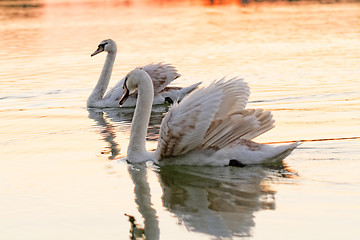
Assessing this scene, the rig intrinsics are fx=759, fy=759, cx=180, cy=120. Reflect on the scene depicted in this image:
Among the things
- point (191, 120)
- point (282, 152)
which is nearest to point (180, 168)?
point (191, 120)

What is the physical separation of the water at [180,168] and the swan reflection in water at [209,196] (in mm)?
11

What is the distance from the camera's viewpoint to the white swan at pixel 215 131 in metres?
8.16

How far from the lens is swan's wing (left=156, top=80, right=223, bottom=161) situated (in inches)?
321

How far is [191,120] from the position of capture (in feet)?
26.7

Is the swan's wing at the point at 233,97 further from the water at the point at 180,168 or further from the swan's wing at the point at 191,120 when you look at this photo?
the water at the point at 180,168

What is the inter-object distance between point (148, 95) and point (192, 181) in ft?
4.57

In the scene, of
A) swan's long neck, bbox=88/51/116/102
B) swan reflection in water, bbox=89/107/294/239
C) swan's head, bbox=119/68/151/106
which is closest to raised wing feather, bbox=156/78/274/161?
swan reflection in water, bbox=89/107/294/239

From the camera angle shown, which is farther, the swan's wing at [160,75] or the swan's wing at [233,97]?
the swan's wing at [160,75]

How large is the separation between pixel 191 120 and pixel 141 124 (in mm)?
1112

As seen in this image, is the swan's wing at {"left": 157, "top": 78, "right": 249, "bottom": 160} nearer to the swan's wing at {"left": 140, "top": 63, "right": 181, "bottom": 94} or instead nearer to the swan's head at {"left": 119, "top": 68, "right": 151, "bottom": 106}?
the swan's head at {"left": 119, "top": 68, "right": 151, "bottom": 106}

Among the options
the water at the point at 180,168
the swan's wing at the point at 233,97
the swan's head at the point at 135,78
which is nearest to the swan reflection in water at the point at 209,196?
the water at the point at 180,168

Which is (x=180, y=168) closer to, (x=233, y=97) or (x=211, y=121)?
(x=211, y=121)

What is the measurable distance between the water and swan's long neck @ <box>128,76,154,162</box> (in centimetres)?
18

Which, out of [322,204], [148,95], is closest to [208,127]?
[148,95]
